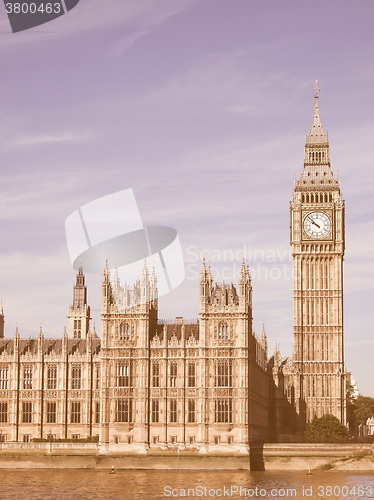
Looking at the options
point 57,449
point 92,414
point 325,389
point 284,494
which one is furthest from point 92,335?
point 284,494

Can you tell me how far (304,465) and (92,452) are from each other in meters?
26.4

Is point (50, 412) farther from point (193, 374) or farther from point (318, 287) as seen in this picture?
point (318, 287)

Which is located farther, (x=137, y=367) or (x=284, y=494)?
(x=137, y=367)

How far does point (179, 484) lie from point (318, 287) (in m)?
71.0

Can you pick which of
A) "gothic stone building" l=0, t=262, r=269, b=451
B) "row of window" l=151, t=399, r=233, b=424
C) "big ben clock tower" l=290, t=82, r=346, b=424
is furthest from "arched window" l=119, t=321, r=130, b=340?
"big ben clock tower" l=290, t=82, r=346, b=424

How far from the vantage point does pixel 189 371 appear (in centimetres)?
12912

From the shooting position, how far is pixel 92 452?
5064 inches

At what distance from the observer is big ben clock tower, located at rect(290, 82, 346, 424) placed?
16612cm

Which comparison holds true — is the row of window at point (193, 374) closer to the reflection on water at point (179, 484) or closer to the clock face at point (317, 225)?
the reflection on water at point (179, 484)

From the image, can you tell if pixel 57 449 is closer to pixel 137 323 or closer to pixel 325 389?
pixel 137 323

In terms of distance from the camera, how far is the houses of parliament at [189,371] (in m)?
128

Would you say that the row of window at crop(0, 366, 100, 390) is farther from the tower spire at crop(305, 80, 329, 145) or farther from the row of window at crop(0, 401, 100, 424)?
the tower spire at crop(305, 80, 329, 145)

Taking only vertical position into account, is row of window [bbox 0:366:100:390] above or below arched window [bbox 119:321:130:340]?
below
